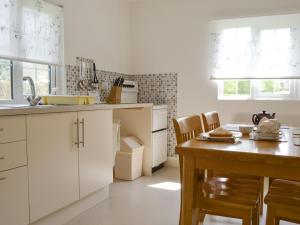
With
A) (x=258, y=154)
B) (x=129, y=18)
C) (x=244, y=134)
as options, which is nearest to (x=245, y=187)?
(x=244, y=134)

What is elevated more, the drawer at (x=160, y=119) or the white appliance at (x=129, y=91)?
the white appliance at (x=129, y=91)

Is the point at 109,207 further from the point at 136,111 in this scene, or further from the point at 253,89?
the point at 253,89

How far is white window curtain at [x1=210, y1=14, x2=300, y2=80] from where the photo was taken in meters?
3.37

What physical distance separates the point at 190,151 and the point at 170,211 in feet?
4.13

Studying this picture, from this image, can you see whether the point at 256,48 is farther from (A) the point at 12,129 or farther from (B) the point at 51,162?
(A) the point at 12,129

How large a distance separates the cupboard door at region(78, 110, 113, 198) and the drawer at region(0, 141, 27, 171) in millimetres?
583

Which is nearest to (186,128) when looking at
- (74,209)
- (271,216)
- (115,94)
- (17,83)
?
(271,216)

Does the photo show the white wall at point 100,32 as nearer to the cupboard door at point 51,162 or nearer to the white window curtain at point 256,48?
the cupboard door at point 51,162

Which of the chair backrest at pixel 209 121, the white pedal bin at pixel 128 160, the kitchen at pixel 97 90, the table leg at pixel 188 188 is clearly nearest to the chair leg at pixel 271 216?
the table leg at pixel 188 188

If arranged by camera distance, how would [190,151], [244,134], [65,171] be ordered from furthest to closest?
[65,171] → [244,134] → [190,151]

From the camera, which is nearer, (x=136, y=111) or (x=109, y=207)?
(x=109, y=207)

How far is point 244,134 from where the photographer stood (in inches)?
74.3

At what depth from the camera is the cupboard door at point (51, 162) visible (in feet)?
6.14

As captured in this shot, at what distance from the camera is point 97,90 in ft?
11.5
